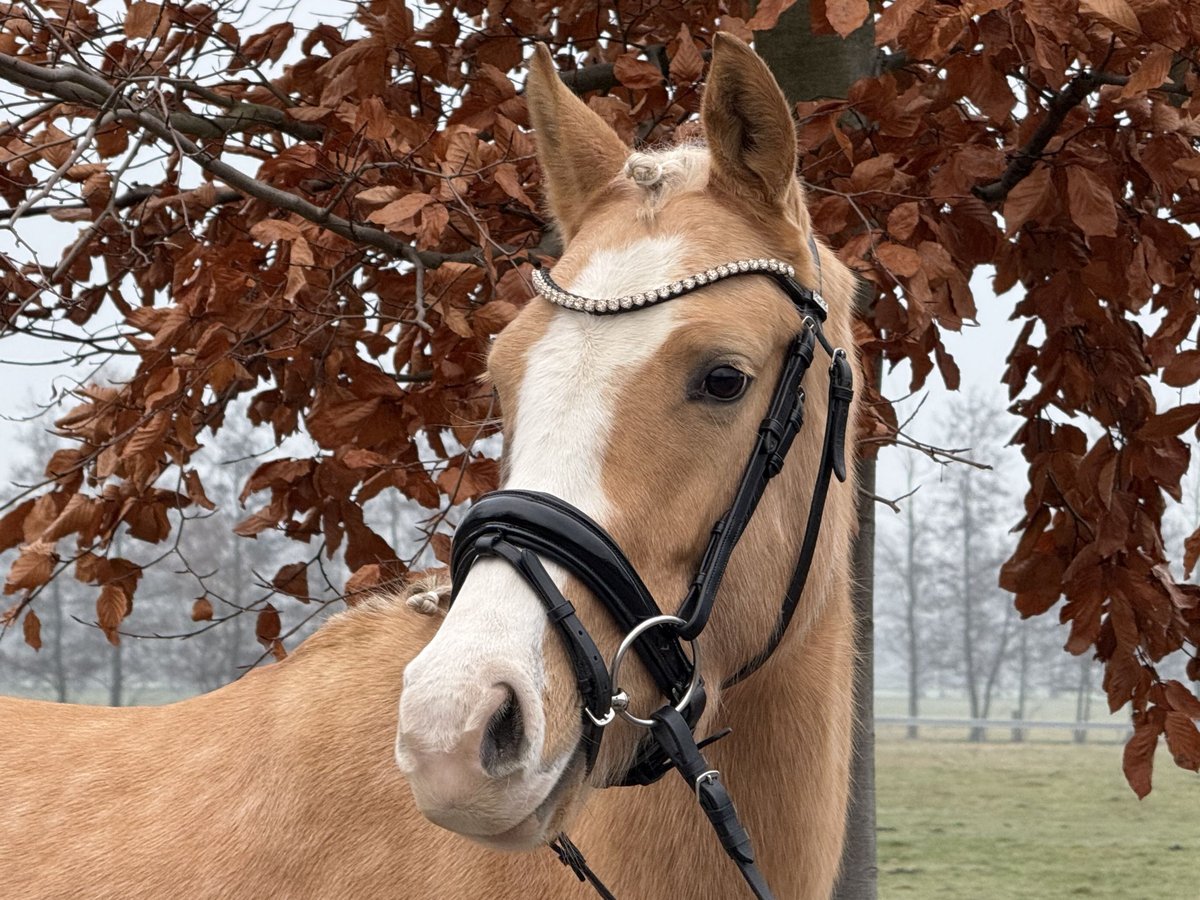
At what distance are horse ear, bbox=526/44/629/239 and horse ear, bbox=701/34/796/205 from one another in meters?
0.29

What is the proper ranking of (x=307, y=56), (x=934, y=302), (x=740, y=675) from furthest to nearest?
(x=307, y=56), (x=934, y=302), (x=740, y=675)

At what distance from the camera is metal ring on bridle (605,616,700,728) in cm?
185

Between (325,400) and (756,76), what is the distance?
7.52 ft

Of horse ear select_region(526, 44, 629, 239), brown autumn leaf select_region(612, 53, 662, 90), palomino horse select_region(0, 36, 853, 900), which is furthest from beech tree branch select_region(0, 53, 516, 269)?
palomino horse select_region(0, 36, 853, 900)

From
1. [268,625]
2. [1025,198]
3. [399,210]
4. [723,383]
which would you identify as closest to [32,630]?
[268,625]

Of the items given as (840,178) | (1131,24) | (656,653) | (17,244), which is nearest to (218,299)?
(17,244)

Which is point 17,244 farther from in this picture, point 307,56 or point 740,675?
point 740,675

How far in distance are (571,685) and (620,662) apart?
11 cm

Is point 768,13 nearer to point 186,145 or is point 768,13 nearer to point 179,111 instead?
point 186,145

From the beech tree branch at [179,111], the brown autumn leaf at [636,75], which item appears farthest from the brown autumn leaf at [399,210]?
the beech tree branch at [179,111]

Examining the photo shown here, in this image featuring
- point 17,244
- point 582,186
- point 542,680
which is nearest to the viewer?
point 542,680

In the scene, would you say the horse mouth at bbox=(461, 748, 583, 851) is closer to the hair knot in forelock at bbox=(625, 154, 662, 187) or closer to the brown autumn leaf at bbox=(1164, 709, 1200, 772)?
the hair knot in forelock at bbox=(625, 154, 662, 187)

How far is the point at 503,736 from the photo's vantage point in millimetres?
1700

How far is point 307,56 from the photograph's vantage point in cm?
513
